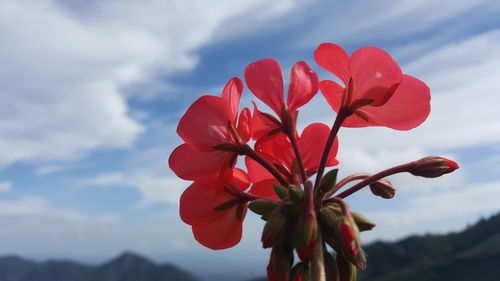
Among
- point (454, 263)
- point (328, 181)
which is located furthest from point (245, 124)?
point (454, 263)

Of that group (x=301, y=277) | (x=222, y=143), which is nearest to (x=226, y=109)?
(x=222, y=143)

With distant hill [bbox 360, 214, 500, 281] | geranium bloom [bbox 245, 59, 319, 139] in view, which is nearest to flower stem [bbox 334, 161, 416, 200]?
geranium bloom [bbox 245, 59, 319, 139]

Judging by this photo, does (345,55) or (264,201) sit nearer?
(264,201)

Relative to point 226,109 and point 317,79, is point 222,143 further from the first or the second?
point 317,79

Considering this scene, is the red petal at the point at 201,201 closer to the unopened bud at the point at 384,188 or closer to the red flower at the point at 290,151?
the red flower at the point at 290,151

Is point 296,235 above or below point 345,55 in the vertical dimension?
below

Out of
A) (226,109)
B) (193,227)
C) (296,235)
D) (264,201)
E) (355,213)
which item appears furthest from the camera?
(193,227)

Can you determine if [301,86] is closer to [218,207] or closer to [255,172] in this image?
[255,172]
